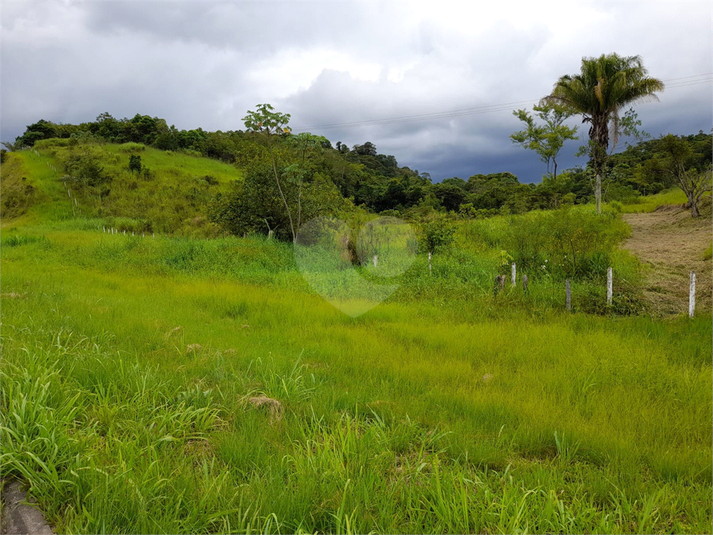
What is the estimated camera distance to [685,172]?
18.5m

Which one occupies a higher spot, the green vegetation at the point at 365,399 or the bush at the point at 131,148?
the bush at the point at 131,148

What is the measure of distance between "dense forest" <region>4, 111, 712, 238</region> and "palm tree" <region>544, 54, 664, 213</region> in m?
2.05

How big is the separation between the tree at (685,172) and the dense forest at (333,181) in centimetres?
12

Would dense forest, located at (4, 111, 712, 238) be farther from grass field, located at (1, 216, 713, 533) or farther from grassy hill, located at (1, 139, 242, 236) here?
grass field, located at (1, 216, 713, 533)

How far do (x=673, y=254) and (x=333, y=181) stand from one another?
721 inches

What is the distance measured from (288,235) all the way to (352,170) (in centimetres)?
1256

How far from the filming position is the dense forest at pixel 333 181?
17047 mm

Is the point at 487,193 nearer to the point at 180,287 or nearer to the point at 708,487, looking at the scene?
the point at 180,287

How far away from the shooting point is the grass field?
2445 millimetres

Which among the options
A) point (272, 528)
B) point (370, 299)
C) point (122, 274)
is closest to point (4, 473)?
point (272, 528)

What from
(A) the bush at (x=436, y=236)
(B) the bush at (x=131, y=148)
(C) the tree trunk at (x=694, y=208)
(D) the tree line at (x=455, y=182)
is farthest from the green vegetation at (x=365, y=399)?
(B) the bush at (x=131, y=148)

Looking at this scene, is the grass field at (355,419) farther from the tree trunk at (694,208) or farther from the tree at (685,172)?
the tree at (685,172)

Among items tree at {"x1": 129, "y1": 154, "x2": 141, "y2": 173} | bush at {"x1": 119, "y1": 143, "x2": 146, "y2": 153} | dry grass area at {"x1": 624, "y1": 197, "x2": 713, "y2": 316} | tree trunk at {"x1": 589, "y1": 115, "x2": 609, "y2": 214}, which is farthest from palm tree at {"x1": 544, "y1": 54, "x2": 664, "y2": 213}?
bush at {"x1": 119, "y1": 143, "x2": 146, "y2": 153}

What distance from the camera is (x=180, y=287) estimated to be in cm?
966
